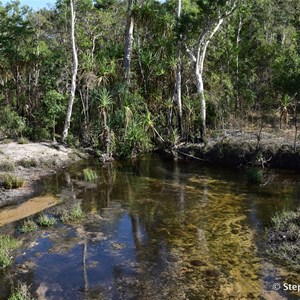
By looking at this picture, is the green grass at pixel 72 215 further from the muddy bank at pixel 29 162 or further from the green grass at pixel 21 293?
the green grass at pixel 21 293

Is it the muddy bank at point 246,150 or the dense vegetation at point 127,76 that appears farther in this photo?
the dense vegetation at point 127,76

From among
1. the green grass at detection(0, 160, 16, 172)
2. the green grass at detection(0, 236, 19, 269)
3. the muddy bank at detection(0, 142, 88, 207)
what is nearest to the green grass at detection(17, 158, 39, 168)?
the muddy bank at detection(0, 142, 88, 207)

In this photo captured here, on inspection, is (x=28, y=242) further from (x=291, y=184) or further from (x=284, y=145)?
(x=284, y=145)

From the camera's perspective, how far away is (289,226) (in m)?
12.5

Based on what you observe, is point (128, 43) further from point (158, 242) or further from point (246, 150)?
point (158, 242)

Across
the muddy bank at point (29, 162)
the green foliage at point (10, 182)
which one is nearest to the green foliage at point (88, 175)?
the muddy bank at point (29, 162)

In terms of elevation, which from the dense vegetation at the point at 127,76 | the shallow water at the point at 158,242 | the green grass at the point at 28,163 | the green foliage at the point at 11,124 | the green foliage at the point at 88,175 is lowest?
the shallow water at the point at 158,242

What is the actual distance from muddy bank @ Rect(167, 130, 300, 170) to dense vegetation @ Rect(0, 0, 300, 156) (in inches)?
48.7

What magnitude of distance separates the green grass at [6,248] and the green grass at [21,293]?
1261mm

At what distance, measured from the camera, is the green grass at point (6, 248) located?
10758 mm

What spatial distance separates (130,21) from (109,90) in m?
4.20

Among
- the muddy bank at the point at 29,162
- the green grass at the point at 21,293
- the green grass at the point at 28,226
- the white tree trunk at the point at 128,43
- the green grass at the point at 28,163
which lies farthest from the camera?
the white tree trunk at the point at 128,43

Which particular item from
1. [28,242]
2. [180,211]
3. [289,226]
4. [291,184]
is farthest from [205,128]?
[28,242]

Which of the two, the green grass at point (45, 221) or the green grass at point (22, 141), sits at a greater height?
the green grass at point (22, 141)
